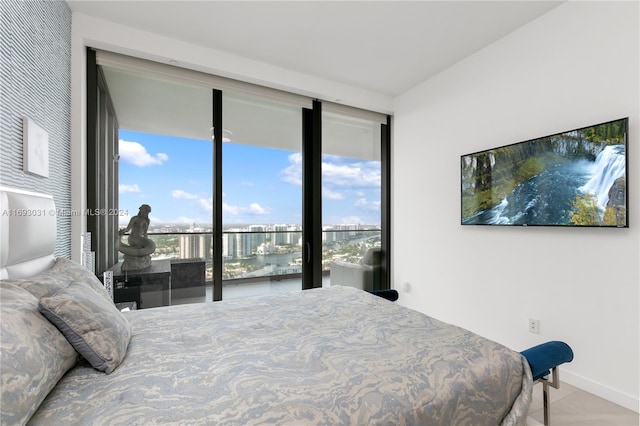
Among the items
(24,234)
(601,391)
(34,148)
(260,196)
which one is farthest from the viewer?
(260,196)

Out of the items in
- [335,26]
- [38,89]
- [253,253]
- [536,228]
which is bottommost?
[253,253]

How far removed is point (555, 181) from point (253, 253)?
2.88 metres

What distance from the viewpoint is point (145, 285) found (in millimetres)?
2910

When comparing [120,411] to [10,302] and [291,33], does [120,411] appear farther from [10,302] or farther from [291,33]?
[291,33]

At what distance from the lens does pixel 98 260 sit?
8.82 ft

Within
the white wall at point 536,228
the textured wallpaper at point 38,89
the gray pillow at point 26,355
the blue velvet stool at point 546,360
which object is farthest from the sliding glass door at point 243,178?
the blue velvet stool at point 546,360

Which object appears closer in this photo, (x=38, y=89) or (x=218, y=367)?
(x=218, y=367)

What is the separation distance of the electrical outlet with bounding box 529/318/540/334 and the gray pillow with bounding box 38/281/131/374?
2872 millimetres

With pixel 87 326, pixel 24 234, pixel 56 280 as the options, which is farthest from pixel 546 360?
pixel 24 234

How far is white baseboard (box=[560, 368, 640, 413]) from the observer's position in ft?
6.38

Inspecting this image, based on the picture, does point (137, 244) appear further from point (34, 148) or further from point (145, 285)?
point (34, 148)

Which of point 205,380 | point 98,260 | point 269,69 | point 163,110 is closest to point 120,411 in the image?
point 205,380

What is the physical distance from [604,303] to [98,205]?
405cm

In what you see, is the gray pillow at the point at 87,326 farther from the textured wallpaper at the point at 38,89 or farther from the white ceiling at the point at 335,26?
the white ceiling at the point at 335,26
